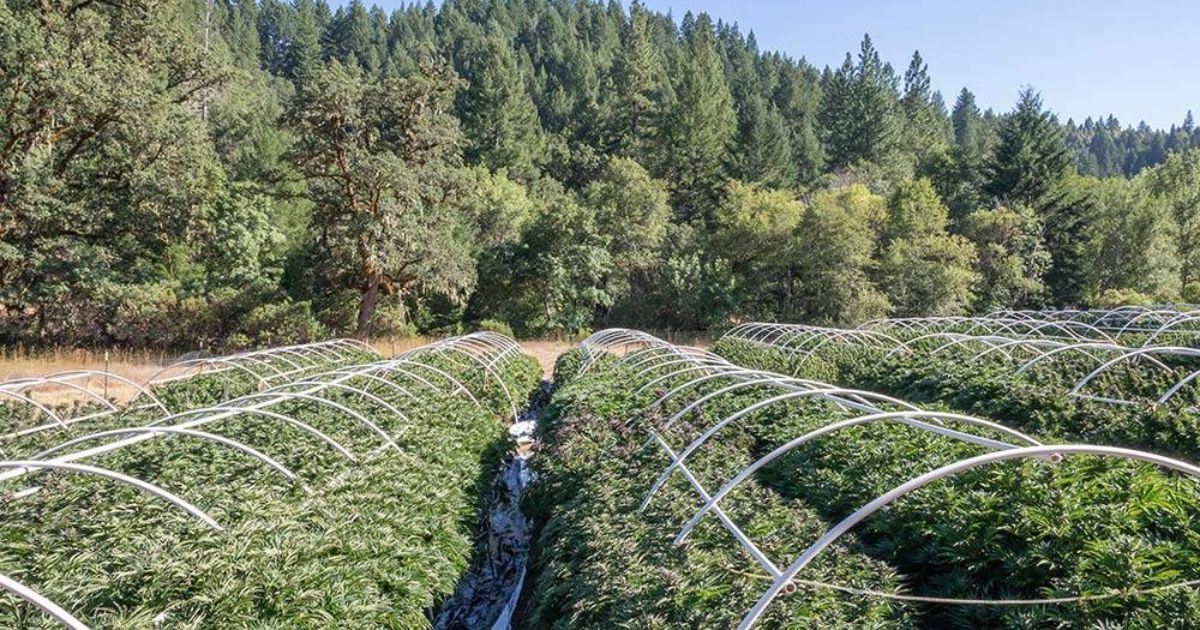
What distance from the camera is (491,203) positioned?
32156 millimetres

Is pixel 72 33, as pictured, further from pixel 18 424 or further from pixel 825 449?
pixel 825 449

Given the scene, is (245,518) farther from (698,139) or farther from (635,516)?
(698,139)

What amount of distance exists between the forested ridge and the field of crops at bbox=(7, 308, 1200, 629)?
1293 cm

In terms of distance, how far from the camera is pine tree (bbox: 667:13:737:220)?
39094 millimetres

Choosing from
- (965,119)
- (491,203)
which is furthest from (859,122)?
(965,119)

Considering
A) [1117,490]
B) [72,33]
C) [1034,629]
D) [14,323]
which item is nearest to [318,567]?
[1034,629]

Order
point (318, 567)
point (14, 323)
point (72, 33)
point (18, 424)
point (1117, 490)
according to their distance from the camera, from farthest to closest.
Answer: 1. point (14, 323)
2. point (72, 33)
3. point (18, 424)
4. point (1117, 490)
5. point (318, 567)

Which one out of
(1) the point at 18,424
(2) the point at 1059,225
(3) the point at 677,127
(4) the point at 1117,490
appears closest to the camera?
(4) the point at 1117,490

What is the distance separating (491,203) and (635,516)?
28.4m

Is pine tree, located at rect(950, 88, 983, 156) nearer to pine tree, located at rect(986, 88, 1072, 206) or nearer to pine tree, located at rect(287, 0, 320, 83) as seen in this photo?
pine tree, located at rect(986, 88, 1072, 206)

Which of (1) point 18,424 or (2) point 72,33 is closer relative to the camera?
(1) point 18,424

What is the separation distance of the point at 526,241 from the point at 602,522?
86.4 ft

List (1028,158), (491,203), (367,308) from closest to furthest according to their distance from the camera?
1. (367,308)
2. (491,203)
3. (1028,158)

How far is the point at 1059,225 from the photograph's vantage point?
116 ft
